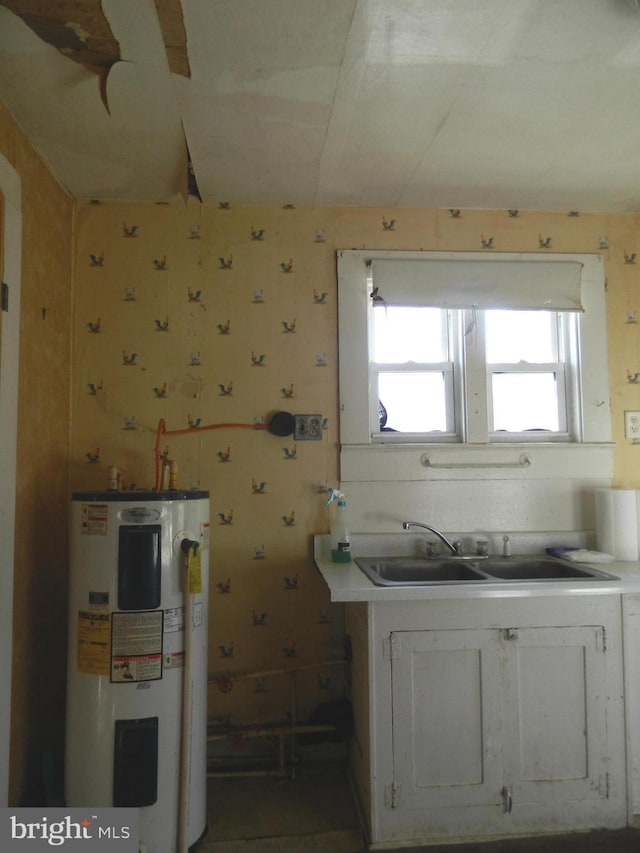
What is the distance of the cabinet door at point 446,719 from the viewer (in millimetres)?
1731

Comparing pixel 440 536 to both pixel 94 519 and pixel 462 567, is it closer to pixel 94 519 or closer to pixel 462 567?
pixel 462 567

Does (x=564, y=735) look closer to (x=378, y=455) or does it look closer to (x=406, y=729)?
(x=406, y=729)

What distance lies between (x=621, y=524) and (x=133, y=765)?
212cm

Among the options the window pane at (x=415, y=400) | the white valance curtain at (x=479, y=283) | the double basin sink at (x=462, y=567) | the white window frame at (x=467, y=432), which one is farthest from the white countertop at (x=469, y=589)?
the white valance curtain at (x=479, y=283)

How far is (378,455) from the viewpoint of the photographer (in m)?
2.35

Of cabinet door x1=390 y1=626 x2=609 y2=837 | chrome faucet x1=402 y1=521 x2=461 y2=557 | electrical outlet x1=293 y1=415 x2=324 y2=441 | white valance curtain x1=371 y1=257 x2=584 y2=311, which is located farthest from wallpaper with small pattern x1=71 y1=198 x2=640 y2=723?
cabinet door x1=390 y1=626 x2=609 y2=837

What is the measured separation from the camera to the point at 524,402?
8.24 feet

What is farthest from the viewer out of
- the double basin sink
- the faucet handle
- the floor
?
the faucet handle

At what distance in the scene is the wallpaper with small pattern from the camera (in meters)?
2.29

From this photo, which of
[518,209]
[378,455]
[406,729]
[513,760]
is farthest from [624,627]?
[518,209]

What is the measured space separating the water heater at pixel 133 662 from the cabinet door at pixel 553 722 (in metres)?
1.13

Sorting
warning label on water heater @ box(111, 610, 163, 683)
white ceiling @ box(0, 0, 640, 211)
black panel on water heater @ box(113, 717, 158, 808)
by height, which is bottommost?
black panel on water heater @ box(113, 717, 158, 808)

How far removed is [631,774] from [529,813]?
1.29 feet

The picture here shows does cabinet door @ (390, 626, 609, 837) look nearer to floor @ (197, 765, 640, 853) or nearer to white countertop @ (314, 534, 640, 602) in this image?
floor @ (197, 765, 640, 853)
